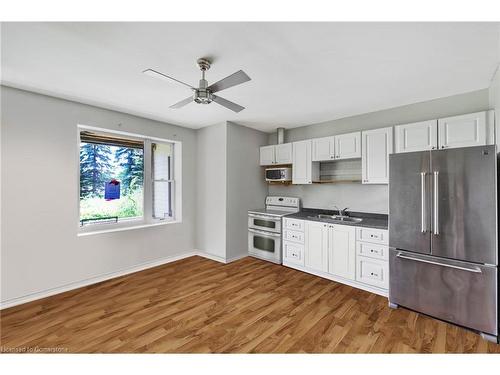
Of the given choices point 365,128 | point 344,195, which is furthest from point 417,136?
point 344,195

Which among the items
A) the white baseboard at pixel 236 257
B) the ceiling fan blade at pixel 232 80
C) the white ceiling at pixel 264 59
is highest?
the white ceiling at pixel 264 59

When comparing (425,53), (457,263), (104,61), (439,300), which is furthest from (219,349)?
(425,53)

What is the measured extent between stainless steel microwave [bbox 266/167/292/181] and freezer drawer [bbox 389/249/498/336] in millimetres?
2136

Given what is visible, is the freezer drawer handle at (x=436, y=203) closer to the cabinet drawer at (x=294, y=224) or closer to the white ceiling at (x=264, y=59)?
the white ceiling at (x=264, y=59)

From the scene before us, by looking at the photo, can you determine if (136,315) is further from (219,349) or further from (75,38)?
(75,38)

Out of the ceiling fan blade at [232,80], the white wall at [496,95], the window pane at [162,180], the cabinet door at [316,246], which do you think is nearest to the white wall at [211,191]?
the window pane at [162,180]

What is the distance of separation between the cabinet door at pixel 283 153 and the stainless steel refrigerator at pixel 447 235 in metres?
1.88

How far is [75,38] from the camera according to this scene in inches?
69.0

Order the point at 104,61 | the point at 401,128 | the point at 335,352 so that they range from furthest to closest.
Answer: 1. the point at 401,128
2. the point at 104,61
3. the point at 335,352

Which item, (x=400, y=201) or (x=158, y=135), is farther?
(x=158, y=135)

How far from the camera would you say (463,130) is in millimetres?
2627

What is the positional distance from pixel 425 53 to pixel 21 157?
14.1ft

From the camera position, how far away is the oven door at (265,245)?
13.4ft

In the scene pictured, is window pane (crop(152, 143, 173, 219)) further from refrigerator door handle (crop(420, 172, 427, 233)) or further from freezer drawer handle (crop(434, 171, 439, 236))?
freezer drawer handle (crop(434, 171, 439, 236))
